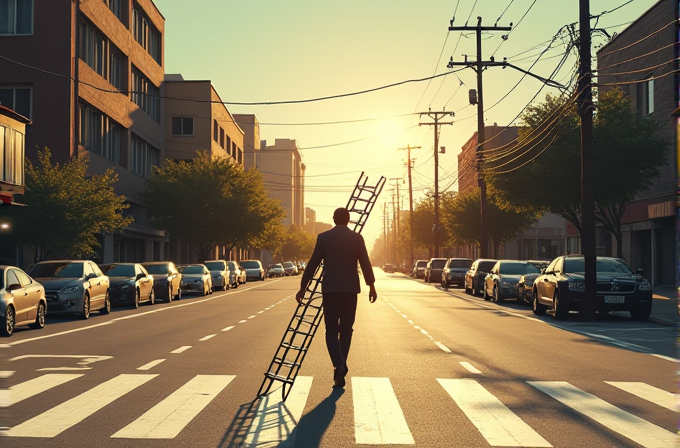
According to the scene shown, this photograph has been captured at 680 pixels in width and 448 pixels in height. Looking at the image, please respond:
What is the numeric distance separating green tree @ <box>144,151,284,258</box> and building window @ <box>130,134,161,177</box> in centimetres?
97

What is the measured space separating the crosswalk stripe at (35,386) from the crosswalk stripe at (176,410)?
1531mm

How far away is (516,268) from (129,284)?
15087mm

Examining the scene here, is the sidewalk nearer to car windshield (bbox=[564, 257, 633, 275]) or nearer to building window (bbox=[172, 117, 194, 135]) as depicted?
car windshield (bbox=[564, 257, 633, 275])

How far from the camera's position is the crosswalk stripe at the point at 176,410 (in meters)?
7.54

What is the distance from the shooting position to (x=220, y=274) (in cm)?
4741

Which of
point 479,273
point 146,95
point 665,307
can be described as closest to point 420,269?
point 146,95

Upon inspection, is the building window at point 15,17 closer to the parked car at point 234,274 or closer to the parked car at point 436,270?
the parked car at point 234,274

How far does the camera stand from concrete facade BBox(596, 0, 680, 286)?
38500mm

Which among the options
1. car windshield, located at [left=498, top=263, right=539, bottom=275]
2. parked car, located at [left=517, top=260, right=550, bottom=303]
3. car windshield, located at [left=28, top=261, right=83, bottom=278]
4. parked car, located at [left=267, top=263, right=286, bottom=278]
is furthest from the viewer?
parked car, located at [left=267, top=263, right=286, bottom=278]

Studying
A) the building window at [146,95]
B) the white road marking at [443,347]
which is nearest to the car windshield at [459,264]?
the building window at [146,95]

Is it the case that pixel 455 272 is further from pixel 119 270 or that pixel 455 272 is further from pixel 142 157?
pixel 119 270

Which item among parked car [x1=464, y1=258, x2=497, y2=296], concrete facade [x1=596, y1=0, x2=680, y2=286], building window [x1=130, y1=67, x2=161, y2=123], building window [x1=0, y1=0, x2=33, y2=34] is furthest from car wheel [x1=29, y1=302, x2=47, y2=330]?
A: building window [x1=130, y1=67, x2=161, y2=123]

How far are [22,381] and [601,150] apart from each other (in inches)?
1156

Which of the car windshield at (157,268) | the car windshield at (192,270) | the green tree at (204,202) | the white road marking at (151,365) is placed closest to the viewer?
the white road marking at (151,365)
